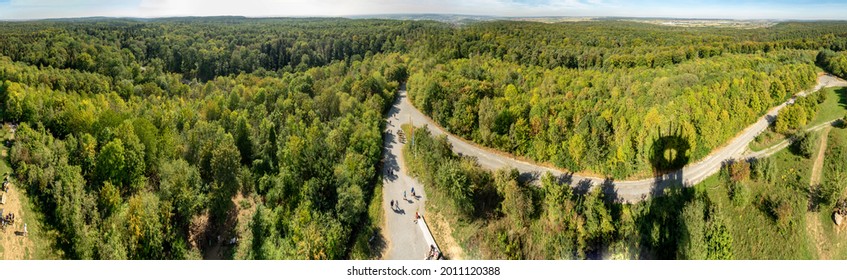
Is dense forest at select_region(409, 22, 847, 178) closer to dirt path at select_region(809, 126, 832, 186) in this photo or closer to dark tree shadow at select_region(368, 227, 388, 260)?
dirt path at select_region(809, 126, 832, 186)

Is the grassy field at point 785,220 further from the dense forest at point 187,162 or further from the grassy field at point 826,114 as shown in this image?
the dense forest at point 187,162

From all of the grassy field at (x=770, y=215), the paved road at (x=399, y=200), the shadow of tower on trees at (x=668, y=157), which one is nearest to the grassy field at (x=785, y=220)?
the grassy field at (x=770, y=215)

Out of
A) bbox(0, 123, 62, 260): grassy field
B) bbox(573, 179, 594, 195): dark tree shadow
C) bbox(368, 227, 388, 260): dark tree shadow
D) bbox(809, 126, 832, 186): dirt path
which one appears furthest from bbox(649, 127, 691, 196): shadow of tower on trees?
bbox(0, 123, 62, 260): grassy field

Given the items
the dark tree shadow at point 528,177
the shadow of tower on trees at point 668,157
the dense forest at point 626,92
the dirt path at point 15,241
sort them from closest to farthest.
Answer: the dirt path at point 15,241 → the shadow of tower on trees at point 668,157 → the dense forest at point 626,92 → the dark tree shadow at point 528,177

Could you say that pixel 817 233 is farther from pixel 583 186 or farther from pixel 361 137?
pixel 361 137

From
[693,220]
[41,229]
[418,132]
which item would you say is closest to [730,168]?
[693,220]
